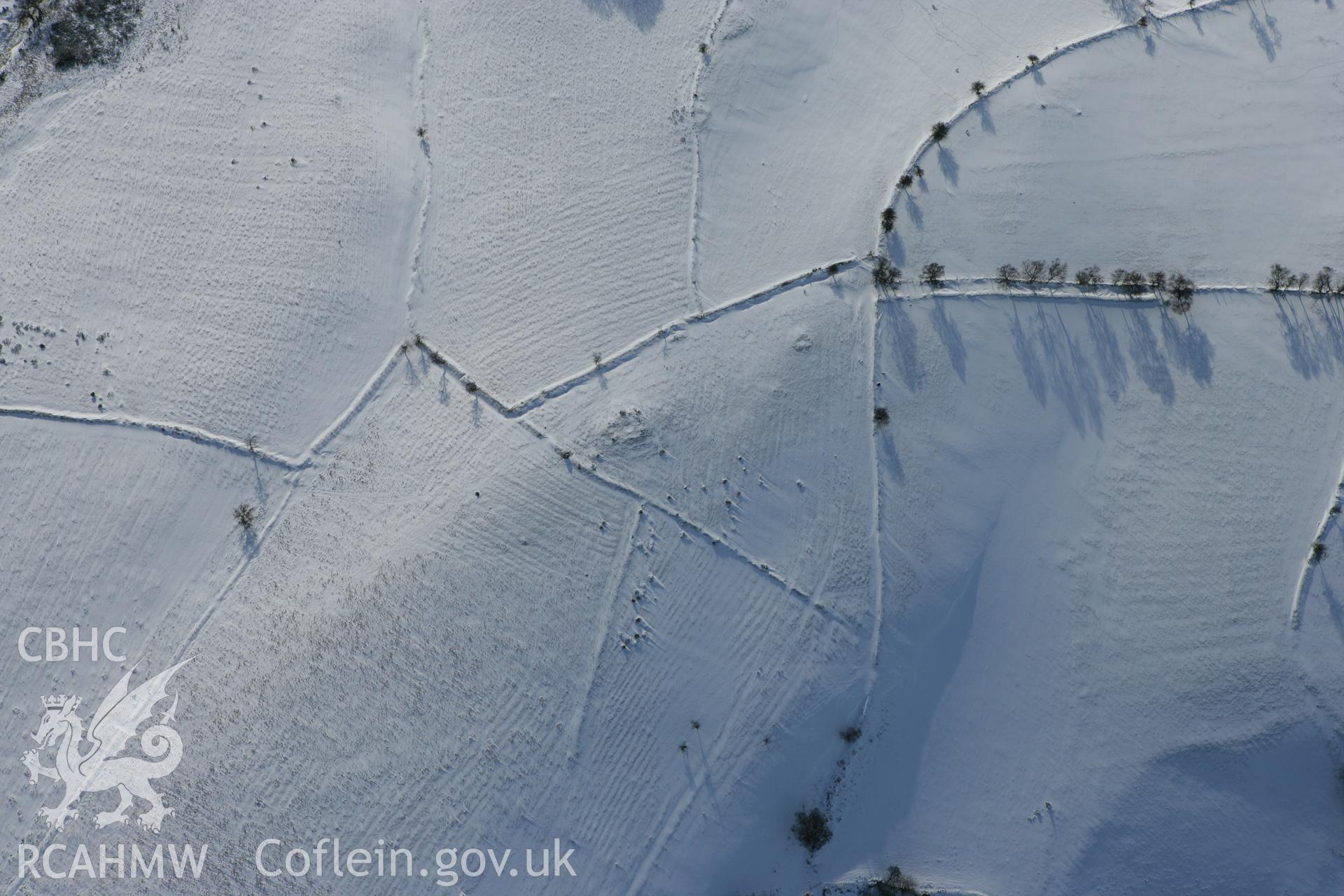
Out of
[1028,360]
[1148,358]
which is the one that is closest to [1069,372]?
[1028,360]

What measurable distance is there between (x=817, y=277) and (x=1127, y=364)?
763 cm

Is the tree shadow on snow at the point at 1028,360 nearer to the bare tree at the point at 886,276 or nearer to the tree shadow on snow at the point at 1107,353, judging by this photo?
the tree shadow on snow at the point at 1107,353

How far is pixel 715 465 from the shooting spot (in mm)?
20531

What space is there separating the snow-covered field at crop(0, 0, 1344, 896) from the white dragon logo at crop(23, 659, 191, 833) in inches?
14.7

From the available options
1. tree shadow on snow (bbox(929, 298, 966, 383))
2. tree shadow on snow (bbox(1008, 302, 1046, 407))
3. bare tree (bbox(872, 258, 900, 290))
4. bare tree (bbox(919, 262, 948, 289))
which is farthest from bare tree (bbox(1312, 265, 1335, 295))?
bare tree (bbox(872, 258, 900, 290))

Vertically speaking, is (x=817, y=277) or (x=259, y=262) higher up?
(x=259, y=262)

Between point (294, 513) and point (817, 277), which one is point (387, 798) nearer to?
point (294, 513)

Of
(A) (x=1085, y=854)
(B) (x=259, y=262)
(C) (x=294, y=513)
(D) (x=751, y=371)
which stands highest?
(B) (x=259, y=262)

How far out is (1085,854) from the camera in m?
20.2

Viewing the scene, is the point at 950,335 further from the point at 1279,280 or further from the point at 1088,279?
the point at 1279,280

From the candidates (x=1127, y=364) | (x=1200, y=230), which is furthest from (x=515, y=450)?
(x=1200, y=230)

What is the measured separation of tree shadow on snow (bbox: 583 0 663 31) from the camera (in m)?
23.2

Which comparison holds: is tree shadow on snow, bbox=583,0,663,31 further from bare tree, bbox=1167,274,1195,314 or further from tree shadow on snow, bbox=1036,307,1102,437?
bare tree, bbox=1167,274,1195,314

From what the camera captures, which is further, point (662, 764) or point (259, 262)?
point (259, 262)
